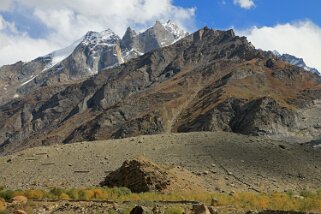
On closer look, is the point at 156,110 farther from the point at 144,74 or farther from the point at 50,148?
the point at 50,148

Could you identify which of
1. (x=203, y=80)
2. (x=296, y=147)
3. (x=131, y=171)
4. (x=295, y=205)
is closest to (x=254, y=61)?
(x=203, y=80)

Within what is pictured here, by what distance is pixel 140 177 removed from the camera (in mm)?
39906

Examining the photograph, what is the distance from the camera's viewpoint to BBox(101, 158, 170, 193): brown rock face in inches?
1532

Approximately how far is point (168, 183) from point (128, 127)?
86009 mm

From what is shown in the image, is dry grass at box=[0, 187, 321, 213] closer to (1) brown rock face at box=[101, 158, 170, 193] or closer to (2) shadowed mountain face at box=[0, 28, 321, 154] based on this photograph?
(1) brown rock face at box=[101, 158, 170, 193]

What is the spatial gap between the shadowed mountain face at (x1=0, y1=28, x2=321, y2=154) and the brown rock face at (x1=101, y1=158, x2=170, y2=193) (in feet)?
224

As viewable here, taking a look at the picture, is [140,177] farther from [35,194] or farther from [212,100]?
[212,100]

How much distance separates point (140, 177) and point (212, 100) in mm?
92478

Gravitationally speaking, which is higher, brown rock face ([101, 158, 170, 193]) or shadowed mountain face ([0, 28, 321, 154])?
shadowed mountain face ([0, 28, 321, 154])

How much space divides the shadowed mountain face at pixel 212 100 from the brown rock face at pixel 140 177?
68323 millimetres

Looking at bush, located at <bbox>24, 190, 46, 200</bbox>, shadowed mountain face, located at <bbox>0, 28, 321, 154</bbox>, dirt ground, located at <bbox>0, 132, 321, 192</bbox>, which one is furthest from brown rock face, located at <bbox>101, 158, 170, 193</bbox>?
shadowed mountain face, located at <bbox>0, 28, 321, 154</bbox>

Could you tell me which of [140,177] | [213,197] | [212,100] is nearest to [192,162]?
[140,177]

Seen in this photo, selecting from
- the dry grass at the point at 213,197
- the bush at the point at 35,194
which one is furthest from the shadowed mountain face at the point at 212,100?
the bush at the point at 35,194

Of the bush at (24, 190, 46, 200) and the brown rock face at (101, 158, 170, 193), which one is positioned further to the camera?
the brown rock face at (101, 158, 170, 193)
